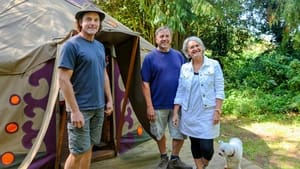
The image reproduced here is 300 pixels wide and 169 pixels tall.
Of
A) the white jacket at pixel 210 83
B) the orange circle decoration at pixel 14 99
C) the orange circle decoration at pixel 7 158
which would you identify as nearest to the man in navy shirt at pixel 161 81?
the white jacket at pixel 210 83

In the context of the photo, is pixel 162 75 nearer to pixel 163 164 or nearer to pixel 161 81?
pixel 161 81

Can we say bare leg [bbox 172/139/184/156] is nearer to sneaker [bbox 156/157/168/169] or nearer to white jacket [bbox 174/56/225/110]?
sneaker [bbox 156/157/168/169]

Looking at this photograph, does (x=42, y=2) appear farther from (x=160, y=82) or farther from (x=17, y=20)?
(x=160, y=82)

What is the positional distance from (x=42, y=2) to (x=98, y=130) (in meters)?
2.16

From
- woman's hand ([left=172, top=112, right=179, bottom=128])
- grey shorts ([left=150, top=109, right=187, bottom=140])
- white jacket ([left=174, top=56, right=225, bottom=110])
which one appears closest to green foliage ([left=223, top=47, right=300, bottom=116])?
grey shorts ([left=150, top=109, right=187, bottom=140])

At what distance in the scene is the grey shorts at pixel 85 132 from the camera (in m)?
2.62

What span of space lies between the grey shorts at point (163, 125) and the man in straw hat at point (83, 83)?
0.95 metres

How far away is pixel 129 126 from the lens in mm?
4559

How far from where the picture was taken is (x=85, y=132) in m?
2.64

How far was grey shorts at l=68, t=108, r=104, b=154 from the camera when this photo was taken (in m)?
2.62

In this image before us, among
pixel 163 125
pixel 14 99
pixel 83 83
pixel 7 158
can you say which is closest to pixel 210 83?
pixel 163 125

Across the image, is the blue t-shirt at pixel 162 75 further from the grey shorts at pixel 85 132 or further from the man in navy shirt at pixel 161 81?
the grey shorts at pixel 85 132

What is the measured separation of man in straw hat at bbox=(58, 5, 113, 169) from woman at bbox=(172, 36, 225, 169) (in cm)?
88

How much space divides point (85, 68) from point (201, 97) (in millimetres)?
1116
